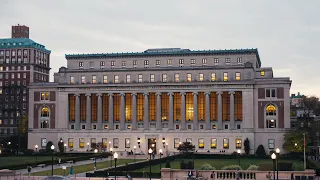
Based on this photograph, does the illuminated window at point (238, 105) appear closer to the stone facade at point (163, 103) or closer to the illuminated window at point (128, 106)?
the stone facade at point (163, 103)

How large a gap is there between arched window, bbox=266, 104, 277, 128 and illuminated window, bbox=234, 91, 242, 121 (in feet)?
24.0

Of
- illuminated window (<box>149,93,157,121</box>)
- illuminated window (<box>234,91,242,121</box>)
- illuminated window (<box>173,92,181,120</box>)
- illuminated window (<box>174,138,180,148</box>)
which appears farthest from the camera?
illuminated window (<box>149,93,157,121</box>)

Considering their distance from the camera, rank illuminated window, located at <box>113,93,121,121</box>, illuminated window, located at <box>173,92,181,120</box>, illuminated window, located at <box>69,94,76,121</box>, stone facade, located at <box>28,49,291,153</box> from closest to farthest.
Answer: stone facade, located at <box>28,49,291,153</box>, illuminated window, located at <box>173,92,181,120</box>, illuminated window, located at <box>113,93,121,121</box>, illuminated window, located at <box>69,94,76,121</box>

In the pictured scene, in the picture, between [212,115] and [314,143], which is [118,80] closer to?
[212,115]

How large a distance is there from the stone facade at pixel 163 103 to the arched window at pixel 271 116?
26 cm

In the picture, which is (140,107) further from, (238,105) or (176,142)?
(238,105)

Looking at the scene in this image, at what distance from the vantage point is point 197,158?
127750mm

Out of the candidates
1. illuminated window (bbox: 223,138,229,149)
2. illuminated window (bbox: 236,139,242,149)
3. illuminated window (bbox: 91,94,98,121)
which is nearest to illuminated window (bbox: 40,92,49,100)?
illuminated window (bbox: 91,94,98,121)

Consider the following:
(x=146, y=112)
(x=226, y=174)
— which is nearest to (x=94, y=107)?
(x=146, y=112)

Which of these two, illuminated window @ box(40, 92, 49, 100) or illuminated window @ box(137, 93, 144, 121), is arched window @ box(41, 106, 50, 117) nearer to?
illuminated window @ box(40, 92, 49, 100)

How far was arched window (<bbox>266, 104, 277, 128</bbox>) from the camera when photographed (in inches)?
5694

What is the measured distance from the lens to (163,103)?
503 feet

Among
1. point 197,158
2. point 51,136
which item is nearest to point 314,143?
point 197,158

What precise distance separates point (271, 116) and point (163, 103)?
28.9m
